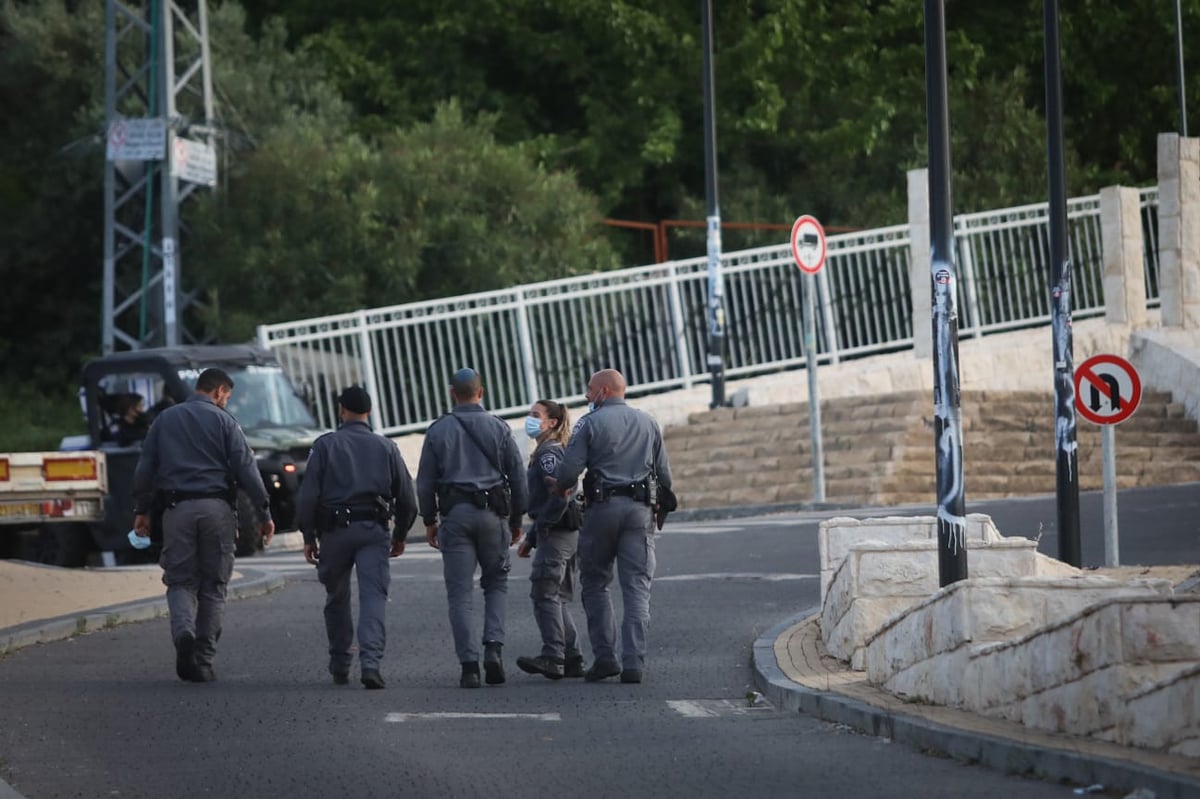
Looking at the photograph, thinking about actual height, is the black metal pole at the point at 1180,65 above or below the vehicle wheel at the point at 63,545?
above

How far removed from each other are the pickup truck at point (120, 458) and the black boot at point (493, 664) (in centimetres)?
1001

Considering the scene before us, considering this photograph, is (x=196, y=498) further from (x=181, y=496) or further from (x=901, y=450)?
(x=901, y=450)

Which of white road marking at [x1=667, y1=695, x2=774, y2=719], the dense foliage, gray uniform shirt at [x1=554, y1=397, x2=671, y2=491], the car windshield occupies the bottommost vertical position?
white road marking at [x1=667, y1=695, x2=774, y2=719]

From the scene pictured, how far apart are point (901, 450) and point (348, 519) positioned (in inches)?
518

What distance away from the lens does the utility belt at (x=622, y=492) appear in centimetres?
1250

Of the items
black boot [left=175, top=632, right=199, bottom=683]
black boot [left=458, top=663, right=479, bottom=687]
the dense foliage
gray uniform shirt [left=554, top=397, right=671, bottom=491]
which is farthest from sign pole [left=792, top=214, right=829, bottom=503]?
black boot [left=175, top=632, right=199, bottom=683]

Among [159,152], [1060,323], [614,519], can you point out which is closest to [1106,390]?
[1060,323]

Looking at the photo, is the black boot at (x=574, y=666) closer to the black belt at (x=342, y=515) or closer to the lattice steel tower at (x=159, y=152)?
the black belt at (x=342, y=515)

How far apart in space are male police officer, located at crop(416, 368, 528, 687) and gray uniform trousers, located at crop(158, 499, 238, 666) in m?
1.34

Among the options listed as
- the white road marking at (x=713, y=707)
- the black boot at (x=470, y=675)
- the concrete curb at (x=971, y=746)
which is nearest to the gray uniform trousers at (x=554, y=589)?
the black boot at (x=470, y=675)

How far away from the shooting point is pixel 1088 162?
132 feet

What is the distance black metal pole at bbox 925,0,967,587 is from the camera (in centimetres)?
1215

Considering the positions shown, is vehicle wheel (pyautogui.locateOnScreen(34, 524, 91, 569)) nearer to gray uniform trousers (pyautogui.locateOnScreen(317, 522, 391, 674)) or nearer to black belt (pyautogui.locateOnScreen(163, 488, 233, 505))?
black belt (pyautogui.locateOnScreen(163, 488, 233, 505))

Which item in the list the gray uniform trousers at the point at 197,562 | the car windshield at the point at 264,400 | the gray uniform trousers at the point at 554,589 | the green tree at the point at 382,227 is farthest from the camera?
the green tree at the point at 382,227
